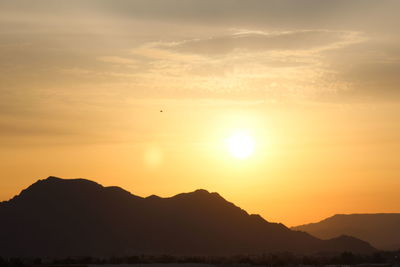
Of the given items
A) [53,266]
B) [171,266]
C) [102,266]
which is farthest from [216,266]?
[53,266]

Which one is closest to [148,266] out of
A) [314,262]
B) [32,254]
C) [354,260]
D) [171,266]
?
[171,266]

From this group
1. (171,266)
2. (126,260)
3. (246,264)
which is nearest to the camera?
(171,266)

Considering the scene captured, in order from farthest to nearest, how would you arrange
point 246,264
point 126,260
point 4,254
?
point 4,254 → point 126,260 → point 246,264

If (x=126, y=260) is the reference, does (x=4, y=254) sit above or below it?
above

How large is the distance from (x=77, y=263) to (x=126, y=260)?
918 cm

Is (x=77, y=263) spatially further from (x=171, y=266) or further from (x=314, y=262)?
(x=314, y=262)

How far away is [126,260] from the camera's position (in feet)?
460

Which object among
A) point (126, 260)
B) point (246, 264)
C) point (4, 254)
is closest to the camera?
point (246, 264)

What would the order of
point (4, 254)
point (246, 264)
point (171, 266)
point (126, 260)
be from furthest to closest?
point (4, 254)
point (126, 260)
point (246, 264)
point (171, 266)

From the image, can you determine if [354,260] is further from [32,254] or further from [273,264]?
[32,254]

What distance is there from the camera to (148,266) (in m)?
122

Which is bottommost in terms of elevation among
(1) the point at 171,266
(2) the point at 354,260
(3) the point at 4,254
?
(1) the point at 171,266

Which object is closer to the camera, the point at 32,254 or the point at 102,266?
the point at 102,266

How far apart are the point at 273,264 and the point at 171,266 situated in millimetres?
17518
